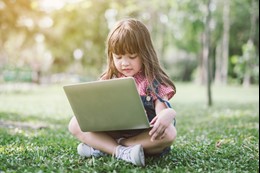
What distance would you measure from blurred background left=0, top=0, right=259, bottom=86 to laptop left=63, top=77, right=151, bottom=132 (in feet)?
24.6

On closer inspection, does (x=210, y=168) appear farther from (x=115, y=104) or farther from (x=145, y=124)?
(x=115, y=104)

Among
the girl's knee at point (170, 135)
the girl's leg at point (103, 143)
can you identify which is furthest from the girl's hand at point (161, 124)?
the girl's leg at point (103, 143)

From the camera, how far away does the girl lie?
2.97 m

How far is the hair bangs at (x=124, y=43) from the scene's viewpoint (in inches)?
118

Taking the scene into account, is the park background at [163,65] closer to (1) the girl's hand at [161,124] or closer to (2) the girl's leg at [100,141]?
(2) the girl's leg at [100,141]

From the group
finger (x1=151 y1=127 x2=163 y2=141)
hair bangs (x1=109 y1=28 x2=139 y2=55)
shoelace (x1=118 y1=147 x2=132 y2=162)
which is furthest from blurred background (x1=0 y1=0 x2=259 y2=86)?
finger (x1=151 y1=127 x2=163 y2=141)

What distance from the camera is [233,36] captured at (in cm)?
3167

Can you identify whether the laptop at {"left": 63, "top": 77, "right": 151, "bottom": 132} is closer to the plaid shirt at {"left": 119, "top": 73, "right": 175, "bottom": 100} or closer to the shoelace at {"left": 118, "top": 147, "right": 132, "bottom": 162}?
the shoelace at {"left": 118, "top": 147, "right": 132, "bottom": 162}

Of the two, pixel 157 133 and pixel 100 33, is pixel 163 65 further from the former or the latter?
pixel 100 33

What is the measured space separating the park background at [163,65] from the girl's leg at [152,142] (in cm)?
11

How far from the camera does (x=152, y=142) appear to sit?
289cm

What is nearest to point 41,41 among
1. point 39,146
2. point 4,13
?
point 4,13

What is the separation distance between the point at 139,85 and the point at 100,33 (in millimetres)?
25981

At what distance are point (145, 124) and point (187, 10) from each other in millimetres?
7447
